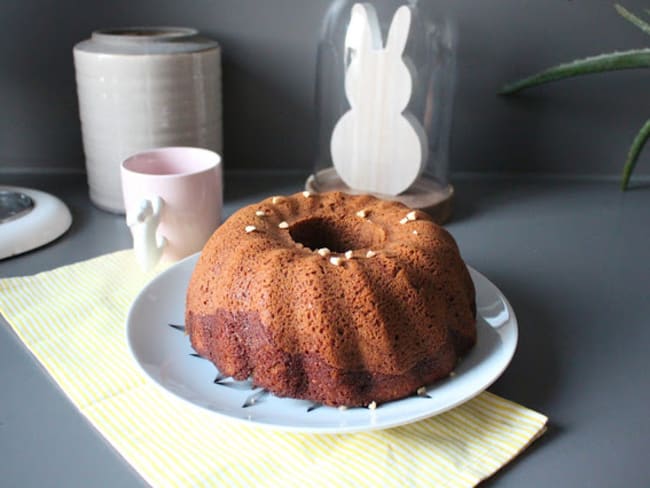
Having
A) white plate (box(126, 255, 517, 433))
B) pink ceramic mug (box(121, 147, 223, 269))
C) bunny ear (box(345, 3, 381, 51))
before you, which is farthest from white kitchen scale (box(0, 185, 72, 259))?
bunny ear (box(345, 3, 381, 51))

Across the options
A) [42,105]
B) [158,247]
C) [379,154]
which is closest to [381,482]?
[158,247]

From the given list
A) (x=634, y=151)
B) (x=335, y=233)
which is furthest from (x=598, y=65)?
(x=335, y=233)

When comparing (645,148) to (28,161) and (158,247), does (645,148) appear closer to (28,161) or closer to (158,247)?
(158,247)

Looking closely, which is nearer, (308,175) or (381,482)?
(381,482)

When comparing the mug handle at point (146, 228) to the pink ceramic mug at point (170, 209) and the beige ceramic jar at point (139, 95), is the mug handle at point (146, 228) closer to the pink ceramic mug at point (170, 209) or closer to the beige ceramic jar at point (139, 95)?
the pink ceramic mug at point (170, 209)

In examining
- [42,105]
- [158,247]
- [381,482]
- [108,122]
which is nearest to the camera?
[381,482]

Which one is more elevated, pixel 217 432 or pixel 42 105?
pixel 42 105

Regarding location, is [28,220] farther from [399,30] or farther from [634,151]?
[634,151]
